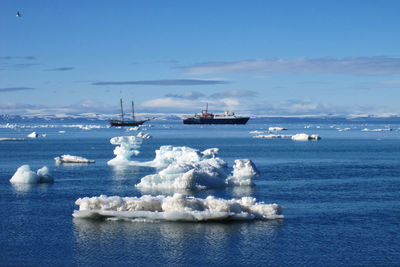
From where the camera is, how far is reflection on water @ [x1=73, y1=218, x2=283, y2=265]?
16109 millimetres

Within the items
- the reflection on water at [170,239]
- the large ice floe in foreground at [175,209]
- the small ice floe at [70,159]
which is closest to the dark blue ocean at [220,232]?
the reflection on water at [170,239]

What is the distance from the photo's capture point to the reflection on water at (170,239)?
16.1m

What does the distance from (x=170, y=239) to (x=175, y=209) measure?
7.21ft

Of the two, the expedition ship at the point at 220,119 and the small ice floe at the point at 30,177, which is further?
the expedition ship at the point at 220,119

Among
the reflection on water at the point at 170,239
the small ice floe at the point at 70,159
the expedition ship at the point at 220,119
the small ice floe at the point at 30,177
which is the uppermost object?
the expedition ship at the point at 220,119

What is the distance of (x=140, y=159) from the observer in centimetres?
4912

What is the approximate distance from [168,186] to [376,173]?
15.6 m

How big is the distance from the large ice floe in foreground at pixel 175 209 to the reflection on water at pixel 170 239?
11.6 inches

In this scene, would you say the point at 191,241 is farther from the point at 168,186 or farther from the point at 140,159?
the point at 140,159

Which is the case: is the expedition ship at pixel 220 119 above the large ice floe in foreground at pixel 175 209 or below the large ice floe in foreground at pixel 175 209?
above

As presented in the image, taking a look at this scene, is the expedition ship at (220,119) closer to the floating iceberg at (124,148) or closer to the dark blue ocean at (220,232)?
the floating iceberg at (124,148)

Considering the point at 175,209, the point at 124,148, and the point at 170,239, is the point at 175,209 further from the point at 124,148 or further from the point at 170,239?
the point at 124,148

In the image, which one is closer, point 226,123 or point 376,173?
point 376,173

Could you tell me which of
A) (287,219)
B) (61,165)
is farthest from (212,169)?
(61,165)
